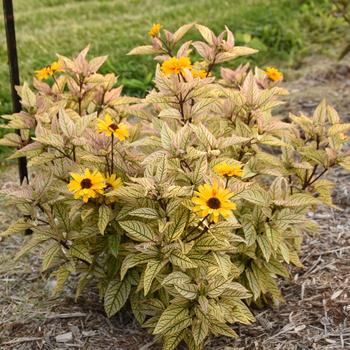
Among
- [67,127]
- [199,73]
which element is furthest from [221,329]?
A: [199,73]

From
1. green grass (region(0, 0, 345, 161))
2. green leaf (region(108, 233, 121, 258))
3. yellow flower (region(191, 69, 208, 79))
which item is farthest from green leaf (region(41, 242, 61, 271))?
green grass (region(0, 0, 345, 161))

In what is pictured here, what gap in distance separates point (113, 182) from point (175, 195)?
30 cm

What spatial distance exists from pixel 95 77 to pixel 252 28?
Answer: 3.11 meters

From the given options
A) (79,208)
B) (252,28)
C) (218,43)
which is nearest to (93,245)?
(79,208)

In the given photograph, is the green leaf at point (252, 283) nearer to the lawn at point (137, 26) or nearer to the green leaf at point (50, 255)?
the green leaf at point (50, 255)

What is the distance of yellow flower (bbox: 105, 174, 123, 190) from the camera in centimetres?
214

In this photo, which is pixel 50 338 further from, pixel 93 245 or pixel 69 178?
pixel 69 178

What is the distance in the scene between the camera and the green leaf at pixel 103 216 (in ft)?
6.89

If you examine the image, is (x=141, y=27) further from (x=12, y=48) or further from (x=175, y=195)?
(x=175, y=195)

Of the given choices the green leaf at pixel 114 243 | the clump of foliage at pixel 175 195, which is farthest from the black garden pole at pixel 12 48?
the green leaf at pixel 114 243

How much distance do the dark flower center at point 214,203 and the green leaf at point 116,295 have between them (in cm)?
65

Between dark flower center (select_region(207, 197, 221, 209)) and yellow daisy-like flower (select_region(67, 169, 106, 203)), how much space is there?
1.30 feet

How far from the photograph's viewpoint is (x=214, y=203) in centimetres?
178

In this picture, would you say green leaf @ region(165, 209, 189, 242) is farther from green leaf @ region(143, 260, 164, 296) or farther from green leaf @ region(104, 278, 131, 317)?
green leaf @ region(104, 278, 131, 317)
